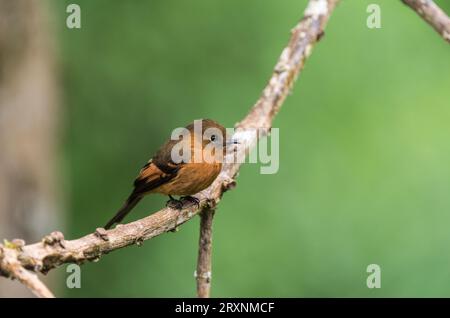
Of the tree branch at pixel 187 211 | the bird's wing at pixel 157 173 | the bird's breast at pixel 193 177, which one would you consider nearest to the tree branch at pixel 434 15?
the tree branch at pixel 187 211

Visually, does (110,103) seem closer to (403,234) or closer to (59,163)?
(59,163)

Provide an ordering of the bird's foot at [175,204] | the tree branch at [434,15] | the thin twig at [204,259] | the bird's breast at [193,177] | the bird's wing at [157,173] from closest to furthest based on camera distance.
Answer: the thin twig at [204,259]
the bird's foot at [175,204]
the bird's breast at [193,177]
the bird's wing at [157,173]
the tree branch at [434,15]

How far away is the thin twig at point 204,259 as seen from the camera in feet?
16.1

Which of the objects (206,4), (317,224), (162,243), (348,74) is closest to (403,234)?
(317,224)

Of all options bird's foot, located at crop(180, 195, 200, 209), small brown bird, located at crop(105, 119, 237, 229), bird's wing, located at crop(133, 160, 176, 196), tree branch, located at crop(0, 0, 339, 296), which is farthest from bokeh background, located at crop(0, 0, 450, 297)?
bird's foot, located at crop(180, 195, 200, 209)

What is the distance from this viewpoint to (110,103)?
1030 centimetres

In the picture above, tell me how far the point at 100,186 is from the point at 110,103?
1092 mm

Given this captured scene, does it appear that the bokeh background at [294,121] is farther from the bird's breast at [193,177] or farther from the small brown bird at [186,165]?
the bird's breast at [193,177]

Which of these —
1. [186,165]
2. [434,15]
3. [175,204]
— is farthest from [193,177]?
[434,15]

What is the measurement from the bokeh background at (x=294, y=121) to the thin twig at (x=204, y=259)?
14.9ft

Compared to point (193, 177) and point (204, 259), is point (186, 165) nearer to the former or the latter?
point (193, 177)

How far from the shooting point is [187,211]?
199 inches

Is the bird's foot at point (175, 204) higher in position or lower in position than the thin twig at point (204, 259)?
higher

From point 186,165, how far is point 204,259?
836mm
